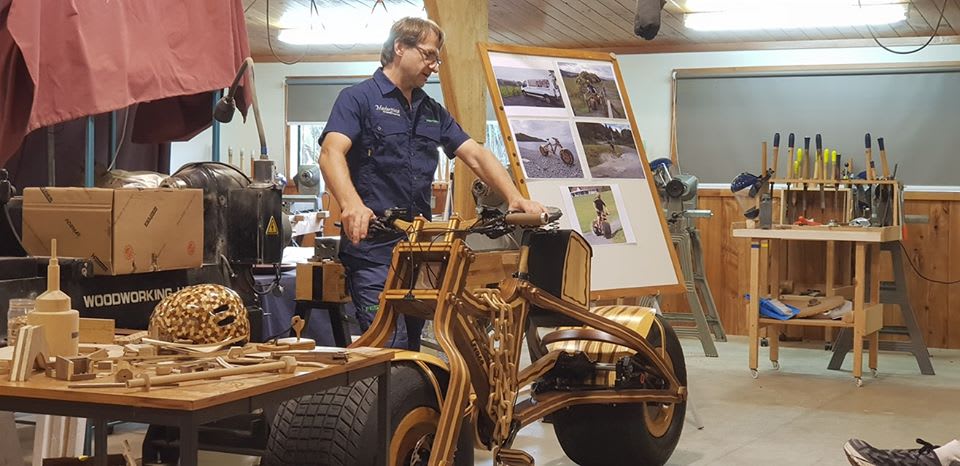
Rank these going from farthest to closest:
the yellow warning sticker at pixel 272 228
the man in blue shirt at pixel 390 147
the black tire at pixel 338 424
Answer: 1. the yellow warning sticker at pixel 272 228
2. the man in blue shirt at pixel 390 147
3. the black tire at pixel 338 424

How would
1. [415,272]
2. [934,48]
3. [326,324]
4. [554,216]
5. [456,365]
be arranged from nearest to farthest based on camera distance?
[456,365], [415,272], [554,216], [326,324], [934,48]

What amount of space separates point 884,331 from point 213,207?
5329 millimetres

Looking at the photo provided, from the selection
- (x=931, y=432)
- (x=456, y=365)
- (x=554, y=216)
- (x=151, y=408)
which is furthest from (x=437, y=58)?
(x=931, y=432)

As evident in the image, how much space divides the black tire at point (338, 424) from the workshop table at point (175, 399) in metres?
0.49

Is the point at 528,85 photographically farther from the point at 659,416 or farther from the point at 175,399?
A: the point at 175,399

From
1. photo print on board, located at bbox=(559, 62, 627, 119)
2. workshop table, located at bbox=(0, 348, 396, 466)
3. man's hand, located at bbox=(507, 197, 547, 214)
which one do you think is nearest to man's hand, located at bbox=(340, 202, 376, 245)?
man's hand, located at bbox=(507, 197, 547, 214)

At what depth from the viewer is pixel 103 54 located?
4035 mm

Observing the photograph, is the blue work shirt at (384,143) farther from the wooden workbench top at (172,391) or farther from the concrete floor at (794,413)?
the wooden workbench top at (172,391)

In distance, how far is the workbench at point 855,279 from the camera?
669 centimetres

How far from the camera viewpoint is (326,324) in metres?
5.15

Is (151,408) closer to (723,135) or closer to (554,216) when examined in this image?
(554,216)

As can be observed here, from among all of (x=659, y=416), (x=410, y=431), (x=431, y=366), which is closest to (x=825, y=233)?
(x=659, y=416)

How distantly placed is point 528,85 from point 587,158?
1.39 ft

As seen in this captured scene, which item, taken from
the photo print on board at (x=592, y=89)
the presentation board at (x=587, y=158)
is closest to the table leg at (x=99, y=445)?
the presentation board at (x=587, y=158)
